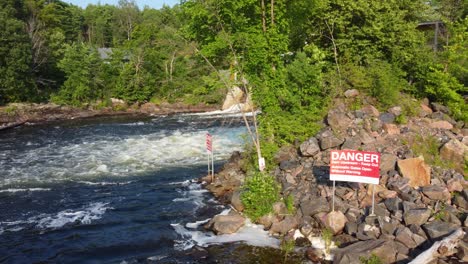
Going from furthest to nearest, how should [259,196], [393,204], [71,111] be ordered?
[71,111] < [259,196] < [393,204]

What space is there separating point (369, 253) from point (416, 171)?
4379 mm

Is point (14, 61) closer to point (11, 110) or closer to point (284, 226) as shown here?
point (11, 110)

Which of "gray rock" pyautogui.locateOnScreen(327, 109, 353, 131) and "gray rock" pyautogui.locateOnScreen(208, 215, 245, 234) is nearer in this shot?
"gray rock" pyautogui.locateOnScreen(208, 215, 245, 234)

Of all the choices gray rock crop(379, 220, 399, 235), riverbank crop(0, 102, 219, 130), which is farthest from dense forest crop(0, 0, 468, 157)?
riverbank crop(0, 102, 219, 130)

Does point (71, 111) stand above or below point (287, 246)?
above

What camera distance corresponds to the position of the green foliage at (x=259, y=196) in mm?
14308

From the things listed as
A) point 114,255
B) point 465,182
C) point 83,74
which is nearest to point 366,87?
point 465,182

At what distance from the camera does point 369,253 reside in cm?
1095

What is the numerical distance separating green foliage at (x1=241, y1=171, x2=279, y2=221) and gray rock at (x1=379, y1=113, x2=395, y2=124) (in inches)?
239

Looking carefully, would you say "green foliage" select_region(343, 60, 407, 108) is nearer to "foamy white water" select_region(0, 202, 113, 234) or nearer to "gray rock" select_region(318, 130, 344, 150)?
"gray rock" select_region(318, 130, 344, 150)

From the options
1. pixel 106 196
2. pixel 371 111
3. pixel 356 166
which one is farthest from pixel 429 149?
pixel 106 196

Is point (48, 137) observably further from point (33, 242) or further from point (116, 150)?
Answer: point (33, 242)

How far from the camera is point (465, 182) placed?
14.2 metres

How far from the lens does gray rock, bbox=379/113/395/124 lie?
17703 millimetres
